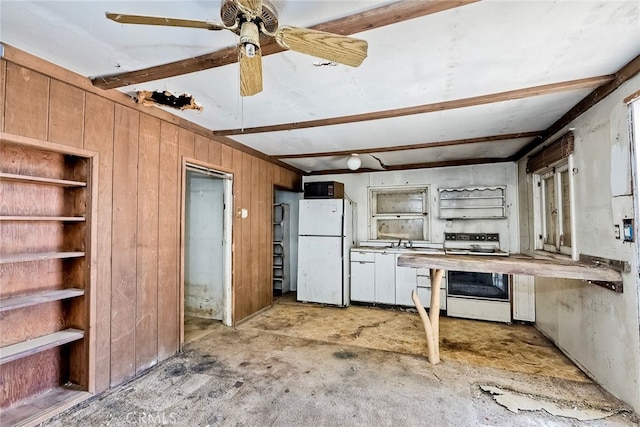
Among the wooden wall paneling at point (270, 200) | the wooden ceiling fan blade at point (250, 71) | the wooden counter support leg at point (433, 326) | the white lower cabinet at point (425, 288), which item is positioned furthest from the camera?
the wooden wall paneling at point (270, 200)

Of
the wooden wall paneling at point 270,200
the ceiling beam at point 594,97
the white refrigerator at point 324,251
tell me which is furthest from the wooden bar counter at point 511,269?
the wooden wall paneling at point 270,200

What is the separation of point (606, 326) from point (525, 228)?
2.08 m

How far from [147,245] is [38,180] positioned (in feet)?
3.05

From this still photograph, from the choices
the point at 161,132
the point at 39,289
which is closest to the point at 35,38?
the point at 161,132

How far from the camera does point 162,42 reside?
1.67m

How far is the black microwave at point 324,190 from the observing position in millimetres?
4766

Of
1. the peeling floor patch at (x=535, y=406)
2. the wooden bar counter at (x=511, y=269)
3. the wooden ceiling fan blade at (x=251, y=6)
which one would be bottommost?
the peeling floor patch at (x=535, y=406)

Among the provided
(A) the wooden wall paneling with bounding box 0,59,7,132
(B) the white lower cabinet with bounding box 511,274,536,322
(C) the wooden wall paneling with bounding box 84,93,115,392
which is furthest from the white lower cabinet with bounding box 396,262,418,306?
(A) the wooden wall paneling with bounding box 0,59,7,132

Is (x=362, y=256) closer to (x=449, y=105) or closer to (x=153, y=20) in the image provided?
(x=449, y=105)

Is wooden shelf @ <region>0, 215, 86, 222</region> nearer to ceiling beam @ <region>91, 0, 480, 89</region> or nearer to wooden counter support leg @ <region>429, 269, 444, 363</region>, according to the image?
ceiling beam @ <region>91, 0, 480, 89</region>

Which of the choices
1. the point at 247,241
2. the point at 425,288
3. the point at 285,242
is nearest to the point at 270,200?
the point at 247,241

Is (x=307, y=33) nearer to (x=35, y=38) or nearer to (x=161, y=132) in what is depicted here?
(x=35, y=38)

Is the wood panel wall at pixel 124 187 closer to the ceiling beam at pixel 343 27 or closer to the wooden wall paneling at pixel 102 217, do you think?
the wooden wall paneling at pixel 102 217

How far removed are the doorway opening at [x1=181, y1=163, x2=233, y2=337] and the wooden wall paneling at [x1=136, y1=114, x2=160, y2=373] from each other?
109cm
